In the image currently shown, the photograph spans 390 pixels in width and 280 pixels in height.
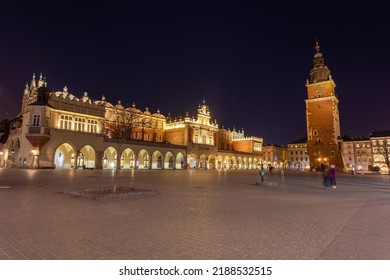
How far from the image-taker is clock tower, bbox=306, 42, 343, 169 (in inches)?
2312

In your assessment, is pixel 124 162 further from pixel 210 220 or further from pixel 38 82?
pixel 210 220

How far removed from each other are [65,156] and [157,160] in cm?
2015

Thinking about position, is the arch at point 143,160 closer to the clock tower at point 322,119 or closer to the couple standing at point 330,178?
the clock tower at point 322,119

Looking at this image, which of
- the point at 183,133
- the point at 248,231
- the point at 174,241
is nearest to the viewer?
the point at 174,241

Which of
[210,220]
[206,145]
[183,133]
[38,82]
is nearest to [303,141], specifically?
[206,145]

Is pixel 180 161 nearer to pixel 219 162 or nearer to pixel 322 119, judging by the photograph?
pixel 219 162

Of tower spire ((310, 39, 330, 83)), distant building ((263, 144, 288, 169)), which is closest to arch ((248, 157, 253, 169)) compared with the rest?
distant building ((263, 144, 288, 169))

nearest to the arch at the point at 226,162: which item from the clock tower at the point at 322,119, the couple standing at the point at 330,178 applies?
the clock tower at the point at 322,119

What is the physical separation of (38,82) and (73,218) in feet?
181

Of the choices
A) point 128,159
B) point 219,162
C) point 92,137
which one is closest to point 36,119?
point 92,137

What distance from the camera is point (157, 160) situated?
61219mm

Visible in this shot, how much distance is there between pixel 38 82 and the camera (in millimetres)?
52094

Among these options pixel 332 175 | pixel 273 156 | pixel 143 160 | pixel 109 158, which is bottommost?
pixel 332 175

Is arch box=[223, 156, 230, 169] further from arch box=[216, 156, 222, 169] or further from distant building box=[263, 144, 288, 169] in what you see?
distant building box=[263, 144, 288, 169]
